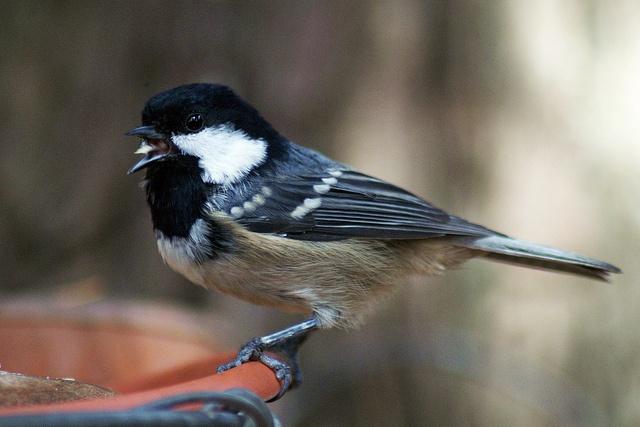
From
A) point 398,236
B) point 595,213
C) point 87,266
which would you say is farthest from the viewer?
point 595,213

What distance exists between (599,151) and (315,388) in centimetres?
175

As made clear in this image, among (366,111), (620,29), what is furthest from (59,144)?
(620,29)

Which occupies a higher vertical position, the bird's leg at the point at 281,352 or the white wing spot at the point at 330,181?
the white wing spot at the point at 330,181

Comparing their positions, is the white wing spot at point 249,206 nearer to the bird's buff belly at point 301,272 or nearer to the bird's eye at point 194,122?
the bird's buff belly at point 301,272

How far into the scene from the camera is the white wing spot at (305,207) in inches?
83.0

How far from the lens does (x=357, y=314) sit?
2180 mm

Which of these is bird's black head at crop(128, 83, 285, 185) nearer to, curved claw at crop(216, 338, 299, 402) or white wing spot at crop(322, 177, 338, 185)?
white wing spot at crop(322, 177, 338, 185)

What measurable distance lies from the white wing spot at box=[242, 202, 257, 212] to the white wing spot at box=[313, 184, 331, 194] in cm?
23

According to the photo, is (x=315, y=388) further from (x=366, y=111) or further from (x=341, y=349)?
(x=366, y=111)

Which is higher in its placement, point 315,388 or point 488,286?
point 488,286

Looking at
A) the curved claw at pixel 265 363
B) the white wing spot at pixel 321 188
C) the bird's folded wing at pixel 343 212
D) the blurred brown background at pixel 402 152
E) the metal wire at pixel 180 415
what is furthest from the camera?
the blurred brown background at pixel 402 152

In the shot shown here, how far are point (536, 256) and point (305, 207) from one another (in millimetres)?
701

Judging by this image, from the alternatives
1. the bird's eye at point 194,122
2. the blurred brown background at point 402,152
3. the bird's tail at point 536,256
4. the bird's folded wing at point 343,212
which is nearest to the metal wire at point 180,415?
the bird's folded wing at point 343,212

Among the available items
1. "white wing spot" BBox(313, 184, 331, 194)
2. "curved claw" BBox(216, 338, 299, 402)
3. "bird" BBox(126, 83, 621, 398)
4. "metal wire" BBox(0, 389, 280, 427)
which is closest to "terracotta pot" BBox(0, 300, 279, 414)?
"curved claw" BBox(216, 338, 299, 402)
